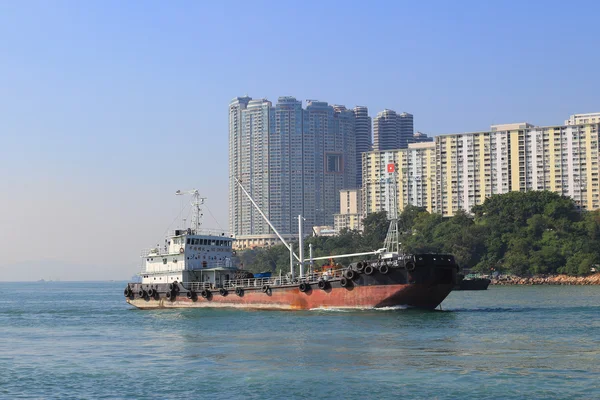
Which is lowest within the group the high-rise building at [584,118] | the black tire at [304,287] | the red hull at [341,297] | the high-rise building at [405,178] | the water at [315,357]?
the water at [315,357]

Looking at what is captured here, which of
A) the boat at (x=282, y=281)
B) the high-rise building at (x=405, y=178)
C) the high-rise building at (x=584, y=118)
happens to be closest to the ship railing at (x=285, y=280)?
the boat at (x=282, y=281)

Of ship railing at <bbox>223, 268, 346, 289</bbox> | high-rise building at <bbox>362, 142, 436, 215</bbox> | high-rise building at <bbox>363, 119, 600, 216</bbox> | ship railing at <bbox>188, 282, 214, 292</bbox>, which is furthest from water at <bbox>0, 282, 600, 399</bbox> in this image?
high-rise building at <bbox>362, 142, 436, 215</bbox>

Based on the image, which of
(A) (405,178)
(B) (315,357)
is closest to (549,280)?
(A) (405,178)

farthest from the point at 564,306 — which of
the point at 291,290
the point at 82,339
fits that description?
the point at 82,339

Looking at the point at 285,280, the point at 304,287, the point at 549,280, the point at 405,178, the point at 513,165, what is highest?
the point at 513,165

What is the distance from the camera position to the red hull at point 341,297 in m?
47.9

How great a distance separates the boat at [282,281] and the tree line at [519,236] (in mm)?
60508

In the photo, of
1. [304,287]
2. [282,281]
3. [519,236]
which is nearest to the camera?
[304,287]

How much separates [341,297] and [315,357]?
17916mm

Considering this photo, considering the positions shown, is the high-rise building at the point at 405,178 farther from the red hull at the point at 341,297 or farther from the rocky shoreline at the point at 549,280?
the red hull at the point at 341,297

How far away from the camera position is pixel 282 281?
53938mm

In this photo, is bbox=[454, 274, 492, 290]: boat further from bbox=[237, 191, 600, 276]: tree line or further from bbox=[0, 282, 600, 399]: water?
bbox=[0, 282, 600, 399]: water

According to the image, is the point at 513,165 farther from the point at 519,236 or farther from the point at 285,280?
the point at 285,280

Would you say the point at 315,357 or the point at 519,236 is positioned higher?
the point at 519,236
